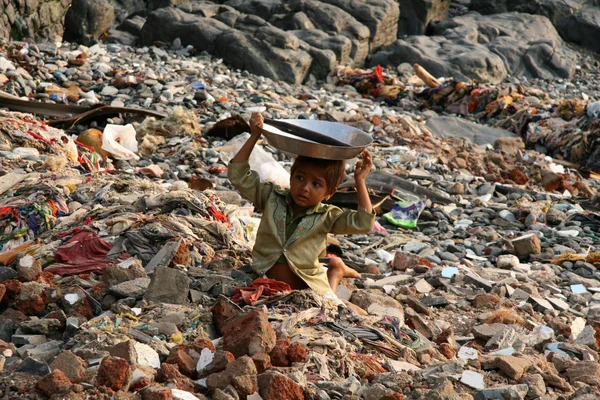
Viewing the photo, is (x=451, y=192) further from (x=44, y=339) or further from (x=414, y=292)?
(x=44, y=339)

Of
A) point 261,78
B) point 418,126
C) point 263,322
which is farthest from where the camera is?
point 261,78

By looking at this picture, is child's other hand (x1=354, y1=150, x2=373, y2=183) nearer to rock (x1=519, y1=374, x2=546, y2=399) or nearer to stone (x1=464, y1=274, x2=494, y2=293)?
rock (x1=519, y1=374, x2=546, y2=399)

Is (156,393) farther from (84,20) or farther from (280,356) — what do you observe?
(84,20)

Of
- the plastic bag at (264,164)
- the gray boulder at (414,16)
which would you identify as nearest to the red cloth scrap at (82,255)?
the plastic bag at (264,164)

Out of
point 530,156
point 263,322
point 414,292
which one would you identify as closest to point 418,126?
point 530,156

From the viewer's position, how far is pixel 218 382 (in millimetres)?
2525

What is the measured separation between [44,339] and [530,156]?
29.7ft

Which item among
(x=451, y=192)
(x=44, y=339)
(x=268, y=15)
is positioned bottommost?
(x=268, y=15)

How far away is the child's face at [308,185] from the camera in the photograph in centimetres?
357

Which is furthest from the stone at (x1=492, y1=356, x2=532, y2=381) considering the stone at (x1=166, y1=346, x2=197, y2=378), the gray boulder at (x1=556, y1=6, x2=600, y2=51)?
the gray boulder at (x1=556, y1=6, x2=600, y2=51)

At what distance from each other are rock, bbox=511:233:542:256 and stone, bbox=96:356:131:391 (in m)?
4.25

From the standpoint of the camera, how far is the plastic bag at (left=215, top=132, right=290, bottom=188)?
6.70 metres

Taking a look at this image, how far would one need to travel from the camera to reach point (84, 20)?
1677 cm

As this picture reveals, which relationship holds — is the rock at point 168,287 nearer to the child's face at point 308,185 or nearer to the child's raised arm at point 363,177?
the child's face at point 308,185
